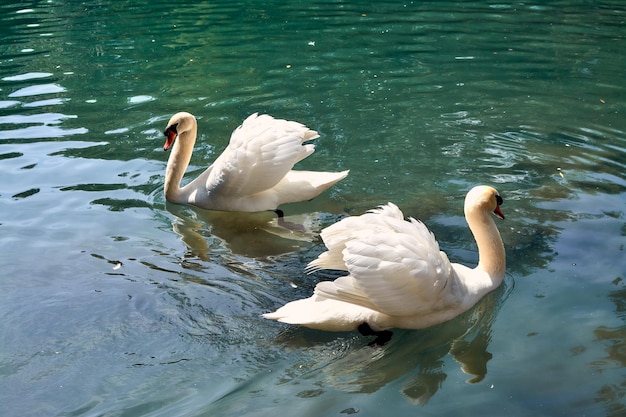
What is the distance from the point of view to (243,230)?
6973 millimetres

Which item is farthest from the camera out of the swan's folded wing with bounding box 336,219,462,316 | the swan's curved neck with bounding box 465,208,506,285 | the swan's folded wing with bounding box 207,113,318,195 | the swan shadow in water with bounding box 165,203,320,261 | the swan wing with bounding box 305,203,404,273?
the swan's folded wing with bounding box 207,113,318,195

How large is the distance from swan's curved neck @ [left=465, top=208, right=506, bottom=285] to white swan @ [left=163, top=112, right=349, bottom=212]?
1.77 metres

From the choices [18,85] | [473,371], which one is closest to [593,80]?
[473,371]

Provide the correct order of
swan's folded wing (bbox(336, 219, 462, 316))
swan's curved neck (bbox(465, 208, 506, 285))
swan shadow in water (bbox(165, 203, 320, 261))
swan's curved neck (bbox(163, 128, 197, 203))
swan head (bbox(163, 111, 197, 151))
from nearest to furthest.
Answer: swan's folded wing (bbox(336, 219, 462, 316)), swan's curved neck (bbox(465, 208, 506, 285)), swan shadow in water (bbox(165, 203, 320, 261)), swan's curved neck (bbox(163, 128, 197, 203)), swan head (bbox(163, 111, 197, 151))

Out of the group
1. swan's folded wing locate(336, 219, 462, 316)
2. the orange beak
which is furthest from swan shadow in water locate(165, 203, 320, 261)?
swan's folded wing locate(336, 219, 462, 316)

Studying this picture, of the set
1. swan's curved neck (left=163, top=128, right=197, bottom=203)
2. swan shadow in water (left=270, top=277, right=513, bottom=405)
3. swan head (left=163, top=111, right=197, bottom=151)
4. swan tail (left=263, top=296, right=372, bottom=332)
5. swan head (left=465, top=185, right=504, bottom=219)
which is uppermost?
swan head (left=163, top=111, right=197, bottom=151)

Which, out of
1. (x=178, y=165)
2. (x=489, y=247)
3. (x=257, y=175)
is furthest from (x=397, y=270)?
(x=178, y=165)

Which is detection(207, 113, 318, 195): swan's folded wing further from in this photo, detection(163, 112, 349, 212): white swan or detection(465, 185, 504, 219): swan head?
detection(465, 185, 504, 219): swan head

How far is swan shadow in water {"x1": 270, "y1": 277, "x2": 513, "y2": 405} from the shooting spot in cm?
461

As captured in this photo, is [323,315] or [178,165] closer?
[323,315]

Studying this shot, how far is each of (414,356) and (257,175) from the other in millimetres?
2508

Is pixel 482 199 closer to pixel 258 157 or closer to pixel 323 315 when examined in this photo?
pixel 323 315

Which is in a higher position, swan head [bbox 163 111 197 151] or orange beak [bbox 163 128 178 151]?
swan head [bbox 163 111 197 151]

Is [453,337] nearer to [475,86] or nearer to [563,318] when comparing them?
[563,318]
